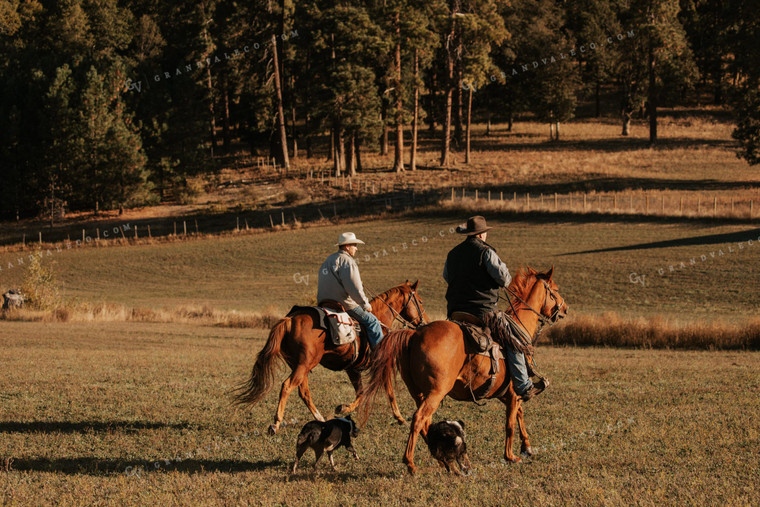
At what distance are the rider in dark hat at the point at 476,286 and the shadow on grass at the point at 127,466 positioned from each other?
10.9ft

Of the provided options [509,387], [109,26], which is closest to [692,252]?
[509,387]

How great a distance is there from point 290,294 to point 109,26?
232ft

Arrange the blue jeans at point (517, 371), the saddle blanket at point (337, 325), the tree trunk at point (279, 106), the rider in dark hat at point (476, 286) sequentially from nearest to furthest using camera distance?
the rider in dark hat at point (476, 286) → the blue jeans at point (517, 371) → the saddle blanket at point (337, 325) → the tree trunk at point (279, 106)

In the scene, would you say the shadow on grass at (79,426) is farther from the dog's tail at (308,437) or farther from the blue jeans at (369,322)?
the dog's tail at (308,437)

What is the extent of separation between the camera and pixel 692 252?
1614 inches

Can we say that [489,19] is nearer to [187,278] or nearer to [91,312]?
[187,278]

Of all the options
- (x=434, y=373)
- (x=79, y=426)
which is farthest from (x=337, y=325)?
(x=79, y=426)

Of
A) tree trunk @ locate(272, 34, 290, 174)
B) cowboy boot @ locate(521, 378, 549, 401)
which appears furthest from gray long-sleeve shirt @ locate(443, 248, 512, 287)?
tree trunk @ locate(272, 34, 290, 174)

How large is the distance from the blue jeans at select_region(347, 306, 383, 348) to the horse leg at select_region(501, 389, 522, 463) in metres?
2.50

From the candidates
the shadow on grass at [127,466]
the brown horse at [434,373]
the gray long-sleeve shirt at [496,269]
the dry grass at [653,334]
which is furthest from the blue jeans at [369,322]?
the dry grass at [653,334]

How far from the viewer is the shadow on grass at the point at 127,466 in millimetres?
9297

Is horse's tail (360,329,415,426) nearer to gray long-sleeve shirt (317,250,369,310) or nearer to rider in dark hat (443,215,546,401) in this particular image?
rider in dark hat (443,215,546,401)

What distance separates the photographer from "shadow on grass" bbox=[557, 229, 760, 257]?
1641 inches

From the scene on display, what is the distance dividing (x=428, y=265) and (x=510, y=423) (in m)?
35.1
